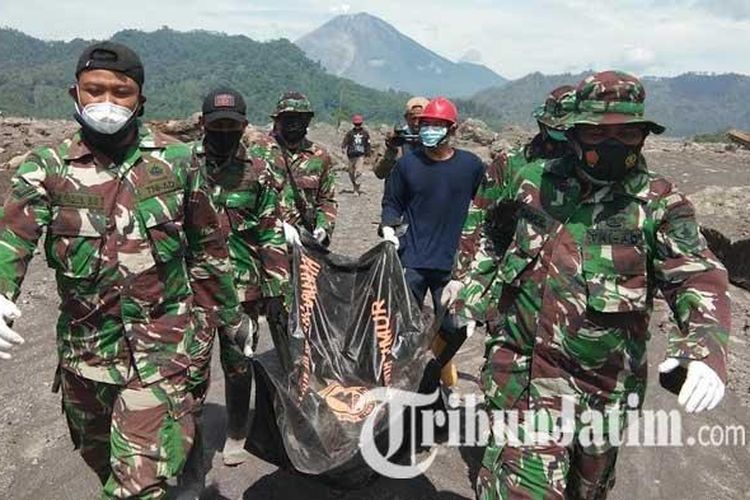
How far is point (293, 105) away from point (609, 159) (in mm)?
2492

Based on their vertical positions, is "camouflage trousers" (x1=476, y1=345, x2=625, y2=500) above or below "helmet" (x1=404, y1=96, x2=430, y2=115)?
below

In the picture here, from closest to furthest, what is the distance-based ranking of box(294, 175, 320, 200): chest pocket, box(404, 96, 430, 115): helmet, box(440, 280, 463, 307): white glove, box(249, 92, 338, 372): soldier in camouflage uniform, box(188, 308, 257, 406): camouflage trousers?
box(440, 280, 463, 307): white glove, box(188, 308, 257, 406): camouflage trousers, box(249, 92, 338, 372): soldier in camouflage uniform, box(294, 175, 320, 200): chest pocket, box(404, 96, 430, 115): helmet

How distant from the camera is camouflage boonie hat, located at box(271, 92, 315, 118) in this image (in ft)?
14.2

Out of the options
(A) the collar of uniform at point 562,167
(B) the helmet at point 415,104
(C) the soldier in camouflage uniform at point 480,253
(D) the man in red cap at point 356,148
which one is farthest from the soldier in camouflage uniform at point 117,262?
(D) the man in red cap at point 356,148

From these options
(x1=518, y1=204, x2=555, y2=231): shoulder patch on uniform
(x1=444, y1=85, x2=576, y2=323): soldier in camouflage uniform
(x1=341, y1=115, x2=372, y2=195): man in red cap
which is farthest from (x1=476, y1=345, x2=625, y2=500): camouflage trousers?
(x1=341, y1=115, x2=372, y2=195): man in red cap

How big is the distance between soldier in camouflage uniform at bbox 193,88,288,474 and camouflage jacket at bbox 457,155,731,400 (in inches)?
60.3

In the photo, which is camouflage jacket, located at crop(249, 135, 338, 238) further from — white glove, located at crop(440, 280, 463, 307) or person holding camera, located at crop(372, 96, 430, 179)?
white glove, located at crop(440, 280, 463, 307)

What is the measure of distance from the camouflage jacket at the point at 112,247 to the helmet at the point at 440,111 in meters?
1.61

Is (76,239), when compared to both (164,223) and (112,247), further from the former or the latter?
(164,223)

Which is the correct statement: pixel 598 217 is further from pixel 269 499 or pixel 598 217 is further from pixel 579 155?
pixel 269 499

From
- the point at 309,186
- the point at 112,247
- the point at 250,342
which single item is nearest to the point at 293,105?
the point at 309,186

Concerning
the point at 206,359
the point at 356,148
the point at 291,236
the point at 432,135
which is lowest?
the point at 356,148

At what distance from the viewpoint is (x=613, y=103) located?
2227mm

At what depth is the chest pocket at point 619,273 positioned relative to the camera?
2287mm
